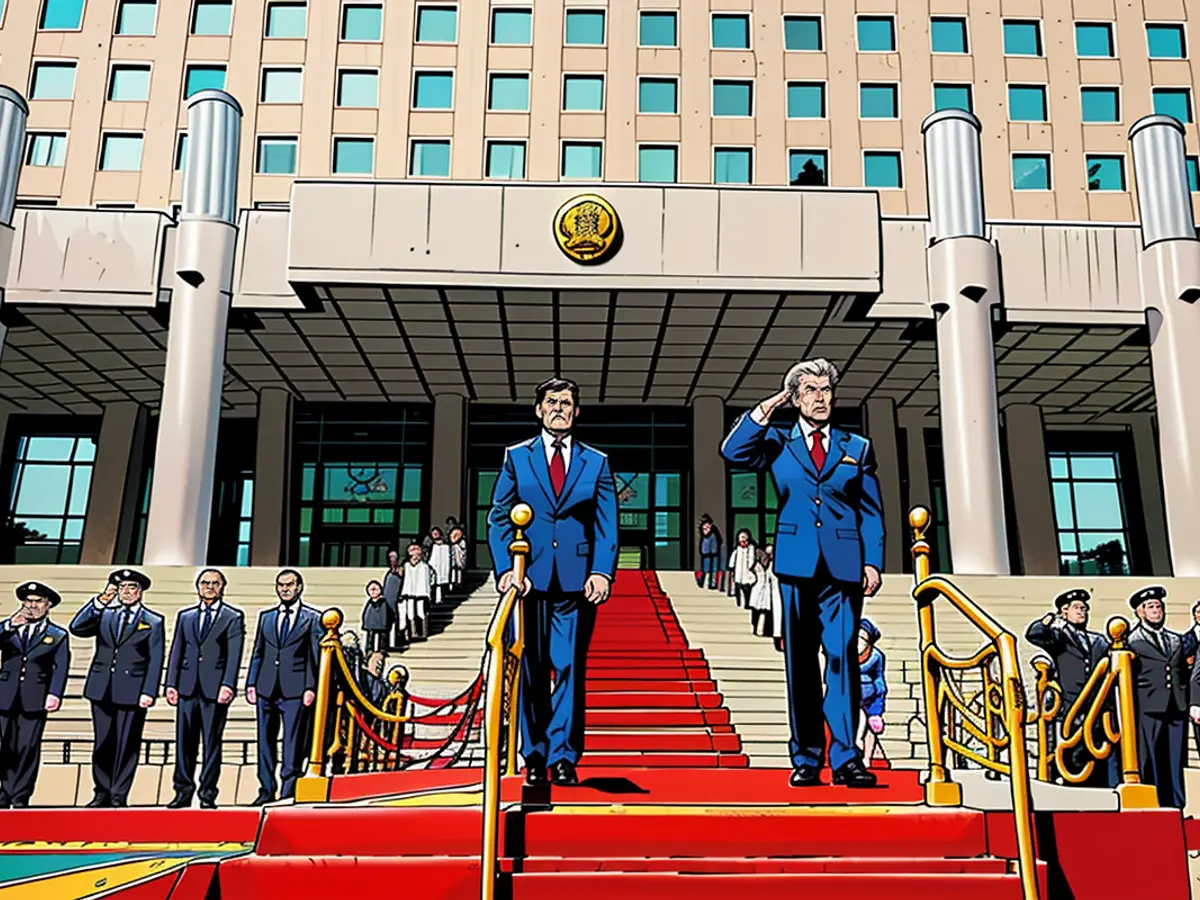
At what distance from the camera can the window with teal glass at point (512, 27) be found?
30031 millimetres

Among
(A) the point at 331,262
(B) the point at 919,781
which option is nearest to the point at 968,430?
(A) the point at 331,262

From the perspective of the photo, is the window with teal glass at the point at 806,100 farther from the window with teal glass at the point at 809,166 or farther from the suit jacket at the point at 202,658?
the suit jacket at the point at 202,658

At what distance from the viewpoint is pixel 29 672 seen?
9.21 meters

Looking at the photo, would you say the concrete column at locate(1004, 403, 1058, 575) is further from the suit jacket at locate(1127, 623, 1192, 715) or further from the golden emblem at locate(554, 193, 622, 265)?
the suit jacket at locate(1127, 623, 1192, 715)

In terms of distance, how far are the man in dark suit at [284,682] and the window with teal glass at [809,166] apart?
23388mm

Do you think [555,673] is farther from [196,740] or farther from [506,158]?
[506,158]

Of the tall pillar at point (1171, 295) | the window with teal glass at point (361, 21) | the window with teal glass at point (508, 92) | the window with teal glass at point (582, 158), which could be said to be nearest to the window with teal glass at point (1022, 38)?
the tall pillar at point (1171, 295)

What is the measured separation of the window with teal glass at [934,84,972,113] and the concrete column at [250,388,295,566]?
20.0 metres

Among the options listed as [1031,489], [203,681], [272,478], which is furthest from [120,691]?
[1031,489]

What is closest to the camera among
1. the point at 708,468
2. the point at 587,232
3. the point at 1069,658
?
the point at 1069,658

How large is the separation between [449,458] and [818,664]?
2283cm

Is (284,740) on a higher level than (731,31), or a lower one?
lower

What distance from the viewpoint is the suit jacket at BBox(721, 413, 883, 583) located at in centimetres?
569

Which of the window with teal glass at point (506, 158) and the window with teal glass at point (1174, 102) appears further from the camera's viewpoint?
the window with teal glass at point (1174, 102)
